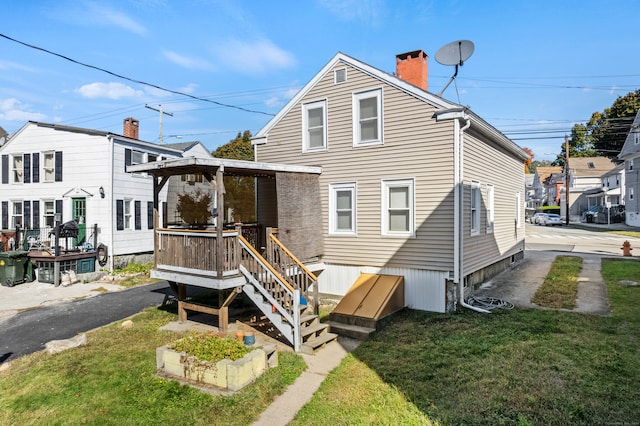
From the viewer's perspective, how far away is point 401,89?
391 inches

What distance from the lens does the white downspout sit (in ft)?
29.8

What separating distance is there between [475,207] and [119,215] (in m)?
14.6

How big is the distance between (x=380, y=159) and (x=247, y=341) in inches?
239

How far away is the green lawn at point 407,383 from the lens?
464cm

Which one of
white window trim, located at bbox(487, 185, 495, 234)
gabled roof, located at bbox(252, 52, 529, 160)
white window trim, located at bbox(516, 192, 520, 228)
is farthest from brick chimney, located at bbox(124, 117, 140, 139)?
white window trim, located at bbox(516, 192, 520, 228)

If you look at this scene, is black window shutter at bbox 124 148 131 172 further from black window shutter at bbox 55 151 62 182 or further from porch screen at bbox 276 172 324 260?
porch screen at bbox 276 172 324 260

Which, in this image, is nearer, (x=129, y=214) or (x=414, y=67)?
(x=414, y=67)

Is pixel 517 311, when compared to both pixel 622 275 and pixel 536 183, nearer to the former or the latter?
pixel 622 275

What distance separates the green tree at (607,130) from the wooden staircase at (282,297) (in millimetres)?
53884

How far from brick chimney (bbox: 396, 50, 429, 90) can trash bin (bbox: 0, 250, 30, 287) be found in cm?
1535

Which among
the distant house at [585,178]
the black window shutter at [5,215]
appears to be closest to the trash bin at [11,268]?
the black window shutter at [5,215]

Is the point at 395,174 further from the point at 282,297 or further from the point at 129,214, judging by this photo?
the point at 129,214

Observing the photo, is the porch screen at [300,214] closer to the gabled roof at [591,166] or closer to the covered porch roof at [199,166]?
the covered porch roof at [199,166]

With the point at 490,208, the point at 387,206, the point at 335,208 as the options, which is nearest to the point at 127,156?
the point at 335,208
